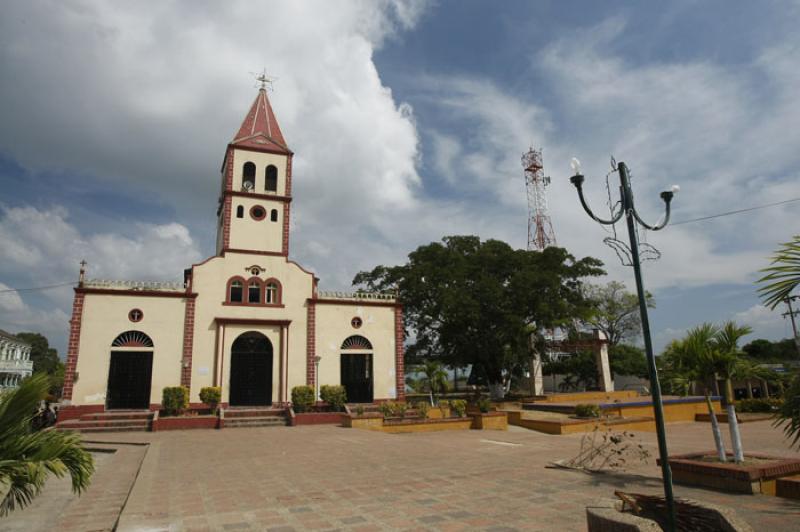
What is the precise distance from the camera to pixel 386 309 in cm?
2500

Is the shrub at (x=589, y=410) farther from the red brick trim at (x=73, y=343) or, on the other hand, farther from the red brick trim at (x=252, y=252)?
the red brick trim at (x=73, y=343)

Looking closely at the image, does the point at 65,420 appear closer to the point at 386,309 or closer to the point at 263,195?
the point at 263,195

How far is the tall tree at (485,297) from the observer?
88.7ft

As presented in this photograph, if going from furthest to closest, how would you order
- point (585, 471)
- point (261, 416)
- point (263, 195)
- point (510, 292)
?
1. point (510, 292)
2. point (263, 195)
3. point (261, 416)
4. point (585, 471)

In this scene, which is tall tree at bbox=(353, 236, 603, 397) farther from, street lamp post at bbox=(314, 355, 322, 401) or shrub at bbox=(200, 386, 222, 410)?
shrub at bbox=(200, 386, 222, 410)

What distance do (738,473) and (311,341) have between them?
18.4 m

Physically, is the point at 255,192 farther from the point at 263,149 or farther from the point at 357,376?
the point at 357,376

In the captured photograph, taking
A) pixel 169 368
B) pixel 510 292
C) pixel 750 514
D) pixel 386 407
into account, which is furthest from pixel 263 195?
pixel 750 514

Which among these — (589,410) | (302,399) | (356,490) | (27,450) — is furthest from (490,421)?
(27,450)

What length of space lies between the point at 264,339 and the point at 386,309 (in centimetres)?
624

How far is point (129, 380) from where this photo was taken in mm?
20141

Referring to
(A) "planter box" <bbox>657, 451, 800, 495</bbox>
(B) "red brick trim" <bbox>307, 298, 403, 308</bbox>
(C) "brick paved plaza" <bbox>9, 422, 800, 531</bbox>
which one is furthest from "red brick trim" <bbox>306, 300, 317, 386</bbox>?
(A) "planter box" <bbox>657, 451, 800, 495</bbox>

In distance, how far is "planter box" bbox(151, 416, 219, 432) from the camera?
1780 cm

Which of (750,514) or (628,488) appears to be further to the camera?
(628,488)
